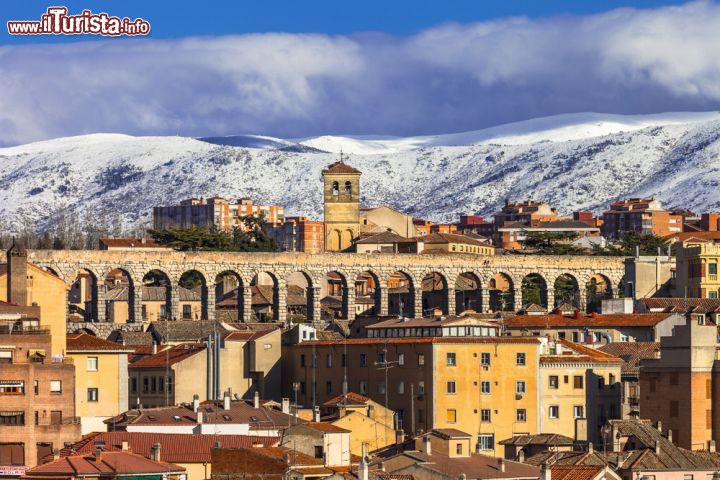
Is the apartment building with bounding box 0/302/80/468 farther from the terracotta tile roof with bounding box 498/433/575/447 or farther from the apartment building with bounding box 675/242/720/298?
the apartment building with bounding box 675/242/720/298

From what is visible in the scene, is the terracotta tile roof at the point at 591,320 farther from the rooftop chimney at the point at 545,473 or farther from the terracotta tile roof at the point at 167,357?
the rooftop chimney at the point at 545,473

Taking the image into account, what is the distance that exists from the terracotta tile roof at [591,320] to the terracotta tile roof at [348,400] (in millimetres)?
18690

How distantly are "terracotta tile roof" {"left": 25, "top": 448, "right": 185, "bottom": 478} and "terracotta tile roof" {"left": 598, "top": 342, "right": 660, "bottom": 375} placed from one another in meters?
33.8

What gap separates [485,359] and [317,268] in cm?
6500

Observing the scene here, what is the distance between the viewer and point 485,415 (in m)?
77.3

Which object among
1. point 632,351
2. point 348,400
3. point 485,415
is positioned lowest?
point 485,415

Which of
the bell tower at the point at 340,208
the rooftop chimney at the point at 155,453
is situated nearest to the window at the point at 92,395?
the rooftop chimney at the point at 155,453

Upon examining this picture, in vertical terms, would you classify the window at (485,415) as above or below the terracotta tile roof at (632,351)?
below

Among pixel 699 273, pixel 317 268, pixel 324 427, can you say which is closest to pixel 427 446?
pixel 324 427

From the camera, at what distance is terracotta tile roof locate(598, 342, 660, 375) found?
275ft

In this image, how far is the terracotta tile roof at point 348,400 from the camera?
7331 centimetres

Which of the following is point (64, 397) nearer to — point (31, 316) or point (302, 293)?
point (31, 316)

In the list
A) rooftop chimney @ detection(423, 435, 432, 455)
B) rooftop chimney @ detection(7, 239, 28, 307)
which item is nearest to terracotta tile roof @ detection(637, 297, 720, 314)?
rooftop chimney @ detection(7, 239, 28, 307)

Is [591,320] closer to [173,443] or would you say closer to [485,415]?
[485,415]
